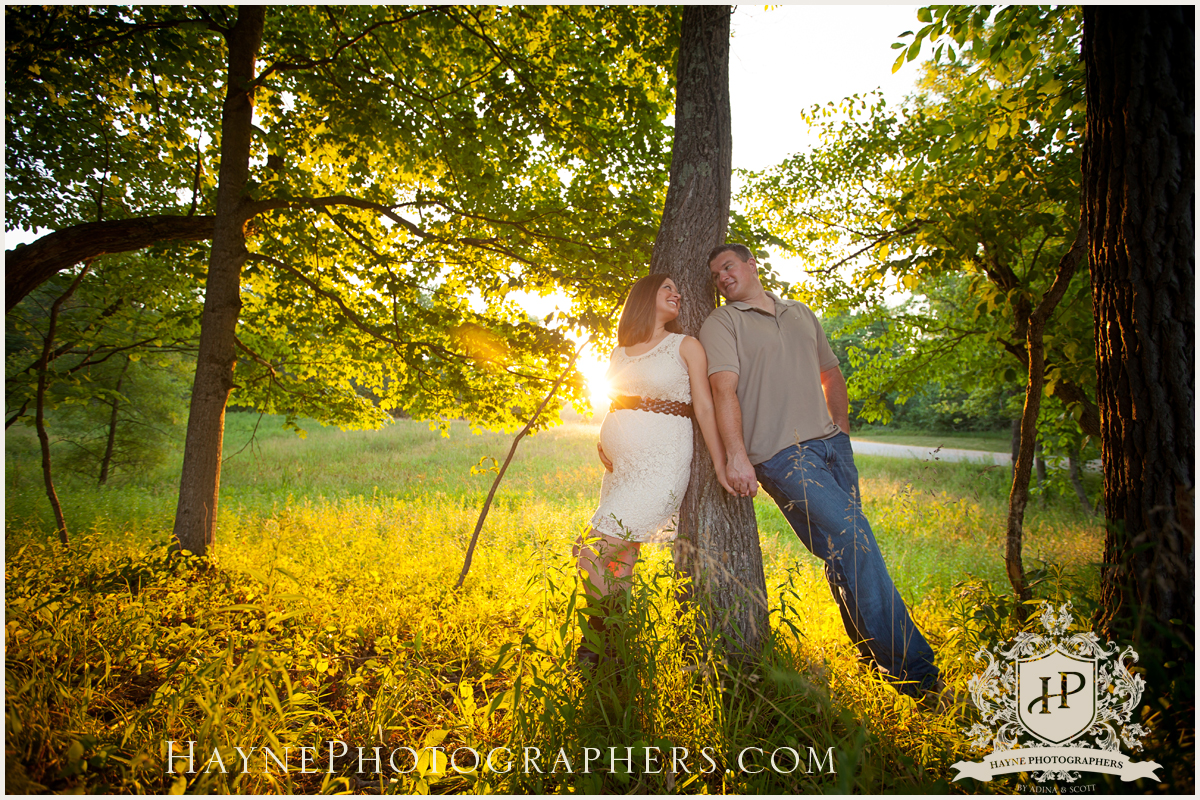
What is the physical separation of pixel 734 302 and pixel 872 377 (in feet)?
21.2

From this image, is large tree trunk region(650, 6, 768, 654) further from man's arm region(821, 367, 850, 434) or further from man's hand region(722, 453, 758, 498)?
man's arm region(821, 367, 850, 434)

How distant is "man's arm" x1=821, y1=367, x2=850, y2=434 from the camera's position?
3.00 metres

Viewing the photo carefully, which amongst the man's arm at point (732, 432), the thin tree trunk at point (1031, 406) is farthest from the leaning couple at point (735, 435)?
the thin tree trunk at point (1031, 406)

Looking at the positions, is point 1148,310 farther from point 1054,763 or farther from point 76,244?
point 76,244

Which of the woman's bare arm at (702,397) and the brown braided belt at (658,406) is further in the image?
the brown braided belt at (658,406)

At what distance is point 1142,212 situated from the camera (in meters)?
1.92

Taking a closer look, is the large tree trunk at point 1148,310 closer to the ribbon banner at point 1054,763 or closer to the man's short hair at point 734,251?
the ribbon banner at point 1054,763

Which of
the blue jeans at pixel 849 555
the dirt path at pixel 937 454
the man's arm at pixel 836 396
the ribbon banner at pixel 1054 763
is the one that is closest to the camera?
the ribbon banner at pixel 1054 763

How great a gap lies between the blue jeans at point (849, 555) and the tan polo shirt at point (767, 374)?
100 millimetres

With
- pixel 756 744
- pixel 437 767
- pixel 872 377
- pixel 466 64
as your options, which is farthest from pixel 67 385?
pixel 872 377

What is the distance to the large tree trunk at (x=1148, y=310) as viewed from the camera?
1.85 meters

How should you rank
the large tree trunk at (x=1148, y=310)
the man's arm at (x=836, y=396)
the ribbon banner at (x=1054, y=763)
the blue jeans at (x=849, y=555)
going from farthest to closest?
the man's arm at (x=836, y=396) < the blue jeans at (x=849, y=555) < the large tree trunk at (x=1148, y=310) < the ribbon banner at (x=1054, y=763)

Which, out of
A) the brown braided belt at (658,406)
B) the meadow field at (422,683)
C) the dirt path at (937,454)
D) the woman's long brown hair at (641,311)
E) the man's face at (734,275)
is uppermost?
the man's face at (734,275)

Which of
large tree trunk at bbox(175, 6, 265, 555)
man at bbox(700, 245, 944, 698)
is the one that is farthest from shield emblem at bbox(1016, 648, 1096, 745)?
large tree trunk at bbox(175, 6, 265, 555)
